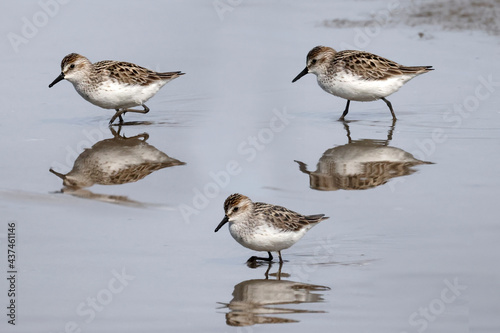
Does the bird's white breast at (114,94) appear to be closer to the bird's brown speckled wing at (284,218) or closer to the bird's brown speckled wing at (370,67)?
the bird's brown speckled wing at (370,67)

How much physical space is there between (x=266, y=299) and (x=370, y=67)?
727 centimetres

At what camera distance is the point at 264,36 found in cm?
1980

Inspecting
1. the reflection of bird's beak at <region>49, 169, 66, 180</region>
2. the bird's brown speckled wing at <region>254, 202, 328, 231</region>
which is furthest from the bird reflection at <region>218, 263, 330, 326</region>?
the reflection of bird's beak at <region>49, 169, 66, 180</region>

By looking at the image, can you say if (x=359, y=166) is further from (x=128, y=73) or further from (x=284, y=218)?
(x=128, y=73)

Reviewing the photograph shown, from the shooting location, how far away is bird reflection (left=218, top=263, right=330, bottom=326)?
797cm

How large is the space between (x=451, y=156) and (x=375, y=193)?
1.94 m

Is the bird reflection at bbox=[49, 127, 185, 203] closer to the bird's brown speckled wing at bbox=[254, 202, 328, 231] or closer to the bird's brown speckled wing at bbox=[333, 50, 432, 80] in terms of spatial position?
the bird's brown speckled wing at bbox=[254, 202, 328, 231]

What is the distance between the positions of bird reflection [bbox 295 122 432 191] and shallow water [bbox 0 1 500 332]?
0.04m

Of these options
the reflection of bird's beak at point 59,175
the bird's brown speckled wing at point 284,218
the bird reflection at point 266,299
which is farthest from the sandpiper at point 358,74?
the bird reflection at point 266,299

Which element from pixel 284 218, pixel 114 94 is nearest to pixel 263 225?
pixel 284 218

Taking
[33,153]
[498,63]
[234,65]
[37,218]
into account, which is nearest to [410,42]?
[498,63]

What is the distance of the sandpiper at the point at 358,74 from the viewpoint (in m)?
14.8

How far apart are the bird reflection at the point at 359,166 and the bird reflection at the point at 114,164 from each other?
196 centimetres

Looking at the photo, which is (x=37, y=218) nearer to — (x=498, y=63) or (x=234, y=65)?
(x=234, y=65)
